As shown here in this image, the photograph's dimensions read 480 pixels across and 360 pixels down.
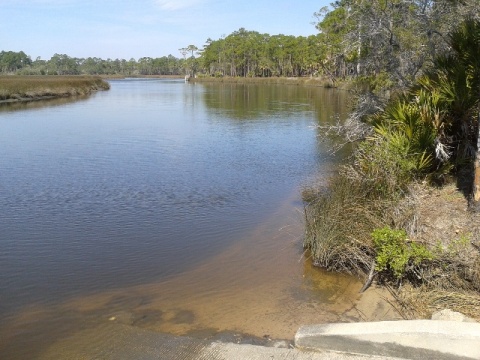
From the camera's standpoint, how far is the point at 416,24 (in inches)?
456

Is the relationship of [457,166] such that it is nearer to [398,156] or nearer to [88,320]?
[398,156]

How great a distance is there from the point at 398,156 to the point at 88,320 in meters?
5.30

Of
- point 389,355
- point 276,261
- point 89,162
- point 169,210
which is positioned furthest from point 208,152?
point 389,355

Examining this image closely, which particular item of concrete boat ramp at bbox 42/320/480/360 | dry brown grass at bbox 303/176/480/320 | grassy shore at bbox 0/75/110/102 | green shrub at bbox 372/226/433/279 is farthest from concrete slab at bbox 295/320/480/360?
grassy shore at bbox 0/75/110/102

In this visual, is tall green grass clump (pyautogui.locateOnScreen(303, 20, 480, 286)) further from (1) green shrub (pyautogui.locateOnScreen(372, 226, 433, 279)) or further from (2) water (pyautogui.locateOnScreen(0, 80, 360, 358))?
(2) water (pyautogui.locateOnScreen(0, 80, 360, 358))

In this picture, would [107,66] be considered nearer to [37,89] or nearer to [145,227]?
[37,89]

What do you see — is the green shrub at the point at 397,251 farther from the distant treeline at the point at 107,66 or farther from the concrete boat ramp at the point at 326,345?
the distant treeline at the point at 107,66

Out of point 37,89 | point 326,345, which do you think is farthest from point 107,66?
point 326,345

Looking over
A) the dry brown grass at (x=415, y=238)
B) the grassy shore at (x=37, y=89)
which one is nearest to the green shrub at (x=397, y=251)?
the dry brown grass at (x=415, y=238)

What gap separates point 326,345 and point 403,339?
767 millimetres

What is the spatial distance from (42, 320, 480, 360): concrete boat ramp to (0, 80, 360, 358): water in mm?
440

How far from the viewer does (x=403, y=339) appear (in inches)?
188

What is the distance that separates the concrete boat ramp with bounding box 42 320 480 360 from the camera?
15.3ft

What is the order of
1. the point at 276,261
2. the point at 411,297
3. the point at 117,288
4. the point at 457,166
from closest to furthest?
the point at 411,297 < the point at 117,288 < the point at 276,261 < the point at 457,166
